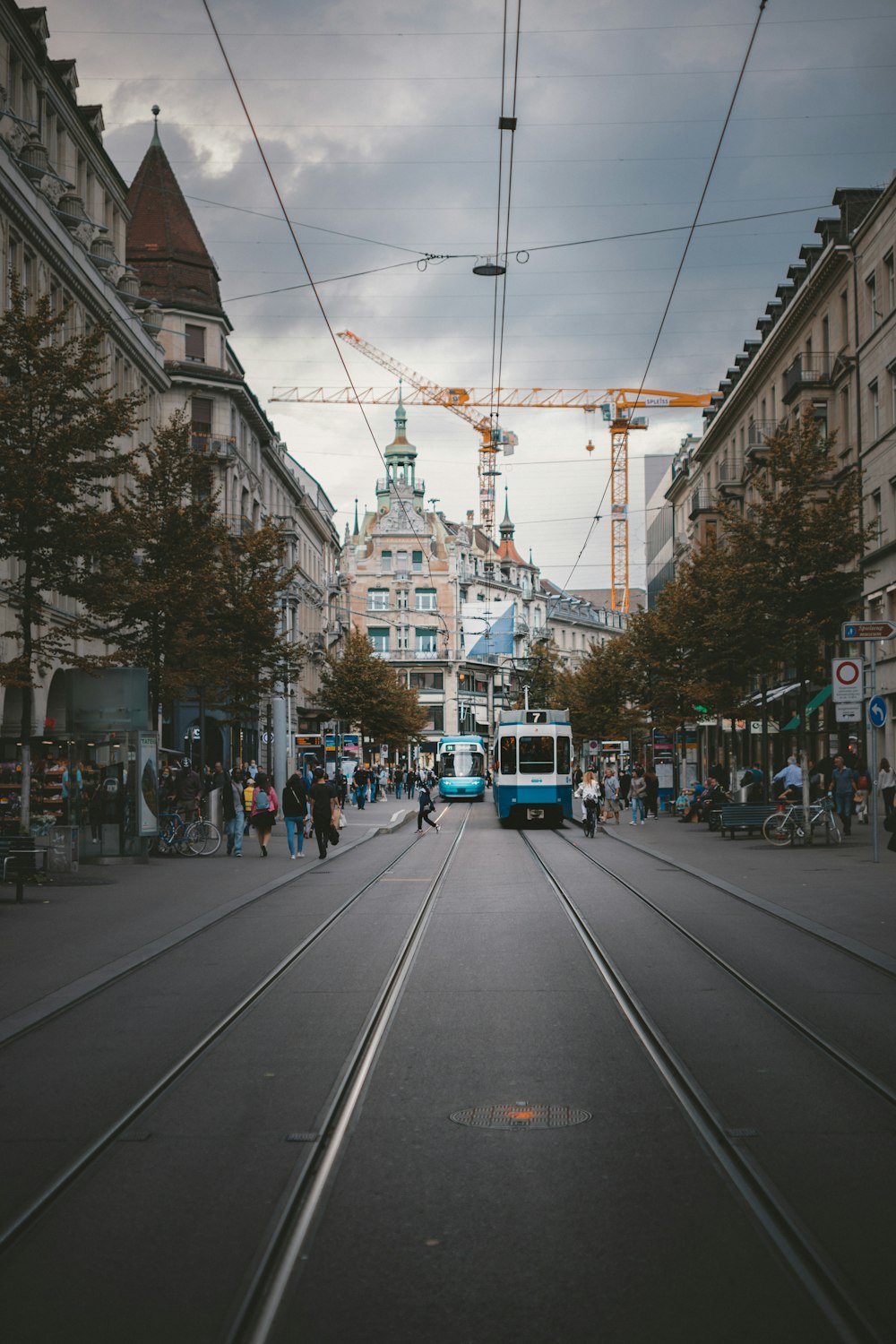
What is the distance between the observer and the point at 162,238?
58281 millimetres

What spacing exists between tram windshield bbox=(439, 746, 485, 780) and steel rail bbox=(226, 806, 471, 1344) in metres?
65.5

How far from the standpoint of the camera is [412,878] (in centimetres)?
2319

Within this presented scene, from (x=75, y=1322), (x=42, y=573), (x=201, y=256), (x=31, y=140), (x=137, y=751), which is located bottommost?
(x=75, y=1322)

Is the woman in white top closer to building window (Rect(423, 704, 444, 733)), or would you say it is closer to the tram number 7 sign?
the tram number 7 sign

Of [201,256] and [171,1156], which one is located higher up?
[201,256]

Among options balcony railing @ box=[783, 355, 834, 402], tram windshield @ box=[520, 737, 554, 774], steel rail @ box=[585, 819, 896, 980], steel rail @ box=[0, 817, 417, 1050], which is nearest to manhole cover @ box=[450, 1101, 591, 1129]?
steel rail @ box=[0, 817, 417, 1050]

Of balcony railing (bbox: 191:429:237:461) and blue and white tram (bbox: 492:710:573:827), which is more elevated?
balcony railing (bbox: 191:429:237:461)

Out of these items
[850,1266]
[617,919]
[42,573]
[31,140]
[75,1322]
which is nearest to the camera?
[75,1322]

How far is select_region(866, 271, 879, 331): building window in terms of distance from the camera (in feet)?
137

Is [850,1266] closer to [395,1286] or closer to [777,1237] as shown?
[777,1237]

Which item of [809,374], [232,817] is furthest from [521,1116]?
[809,374]

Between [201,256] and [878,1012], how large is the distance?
5514 cm

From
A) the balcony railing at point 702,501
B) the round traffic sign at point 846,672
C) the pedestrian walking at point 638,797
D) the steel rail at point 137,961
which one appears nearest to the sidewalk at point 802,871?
the round traffic sign at point 846,672

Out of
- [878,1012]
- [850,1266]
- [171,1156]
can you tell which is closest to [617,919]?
[878,1012]
